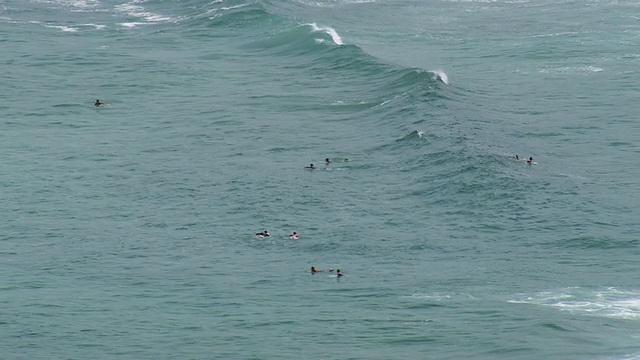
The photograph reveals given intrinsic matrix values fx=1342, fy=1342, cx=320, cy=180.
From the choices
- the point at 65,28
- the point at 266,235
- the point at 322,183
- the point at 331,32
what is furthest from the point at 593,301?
the point at 65,28

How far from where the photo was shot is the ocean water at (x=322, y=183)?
82.0 meters

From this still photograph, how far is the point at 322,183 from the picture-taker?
108812 mm

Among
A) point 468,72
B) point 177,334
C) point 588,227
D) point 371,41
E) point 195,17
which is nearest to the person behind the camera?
point 177,334

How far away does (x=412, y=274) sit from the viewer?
89625 millimetres

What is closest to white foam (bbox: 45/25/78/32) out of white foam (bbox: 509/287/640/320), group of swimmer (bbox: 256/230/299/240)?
group of swimmer (bbox: 256/230/299/240)

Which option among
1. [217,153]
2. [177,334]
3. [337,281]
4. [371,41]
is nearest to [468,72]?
[371,41]

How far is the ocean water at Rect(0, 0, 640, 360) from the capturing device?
82000 mm

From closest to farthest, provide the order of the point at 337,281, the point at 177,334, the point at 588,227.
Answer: the point at 177,334, the point at 337,281, the point at 588,227

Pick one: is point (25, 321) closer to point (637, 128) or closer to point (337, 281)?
point (337, 281)

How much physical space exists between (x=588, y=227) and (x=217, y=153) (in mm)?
36425

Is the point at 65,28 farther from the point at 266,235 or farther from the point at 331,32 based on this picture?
the point at 266,235

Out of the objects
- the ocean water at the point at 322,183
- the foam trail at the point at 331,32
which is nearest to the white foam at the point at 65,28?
the ocean water at the point at 322,183

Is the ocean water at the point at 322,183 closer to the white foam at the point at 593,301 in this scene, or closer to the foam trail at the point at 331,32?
the white foam at the point at 593,301

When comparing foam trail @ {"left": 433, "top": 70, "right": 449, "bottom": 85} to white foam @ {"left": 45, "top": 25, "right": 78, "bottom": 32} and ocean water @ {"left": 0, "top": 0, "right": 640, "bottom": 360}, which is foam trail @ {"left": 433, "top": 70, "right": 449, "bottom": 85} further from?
white foam @ {"left": 45, "top": 25, "right": 78, "bottom": 32}
